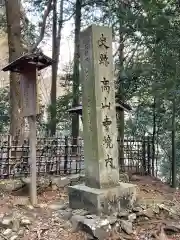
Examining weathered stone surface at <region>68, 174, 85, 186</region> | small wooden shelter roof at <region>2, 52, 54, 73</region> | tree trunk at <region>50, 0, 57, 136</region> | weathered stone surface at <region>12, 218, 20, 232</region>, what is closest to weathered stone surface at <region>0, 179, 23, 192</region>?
weathered stone surface at <region>68, 174, 85, 186</region>

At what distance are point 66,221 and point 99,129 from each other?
1.64m

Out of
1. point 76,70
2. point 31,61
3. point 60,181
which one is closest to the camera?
point 31,61

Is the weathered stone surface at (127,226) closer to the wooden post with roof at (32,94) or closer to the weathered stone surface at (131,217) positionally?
the weathered stone surface at (131,217)

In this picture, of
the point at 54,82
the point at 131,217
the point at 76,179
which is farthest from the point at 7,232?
the point at 54,82

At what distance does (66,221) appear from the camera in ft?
17.5

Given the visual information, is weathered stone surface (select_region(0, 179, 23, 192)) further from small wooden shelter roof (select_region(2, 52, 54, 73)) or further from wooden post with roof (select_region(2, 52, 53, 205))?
small wooden shelter roof (select_region(2, 52, 54, 73))

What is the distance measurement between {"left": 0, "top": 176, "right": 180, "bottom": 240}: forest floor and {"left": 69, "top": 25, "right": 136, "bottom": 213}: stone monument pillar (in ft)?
1.11

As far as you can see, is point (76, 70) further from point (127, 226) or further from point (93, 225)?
point (93, 225)

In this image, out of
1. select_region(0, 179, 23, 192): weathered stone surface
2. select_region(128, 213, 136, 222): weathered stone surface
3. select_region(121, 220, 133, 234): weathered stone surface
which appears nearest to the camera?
select_region(121, 220, 133, 234): weathered stone surface

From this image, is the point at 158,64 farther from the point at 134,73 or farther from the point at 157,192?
the point at 157,192

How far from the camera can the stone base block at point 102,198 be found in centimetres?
525

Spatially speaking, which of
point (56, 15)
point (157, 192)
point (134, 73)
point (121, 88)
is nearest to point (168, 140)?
point (121, 88)

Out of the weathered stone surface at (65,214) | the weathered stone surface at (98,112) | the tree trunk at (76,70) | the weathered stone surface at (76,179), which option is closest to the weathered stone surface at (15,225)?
the weathered stone surface at (65,214)

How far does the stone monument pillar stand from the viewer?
5465 millimetres
